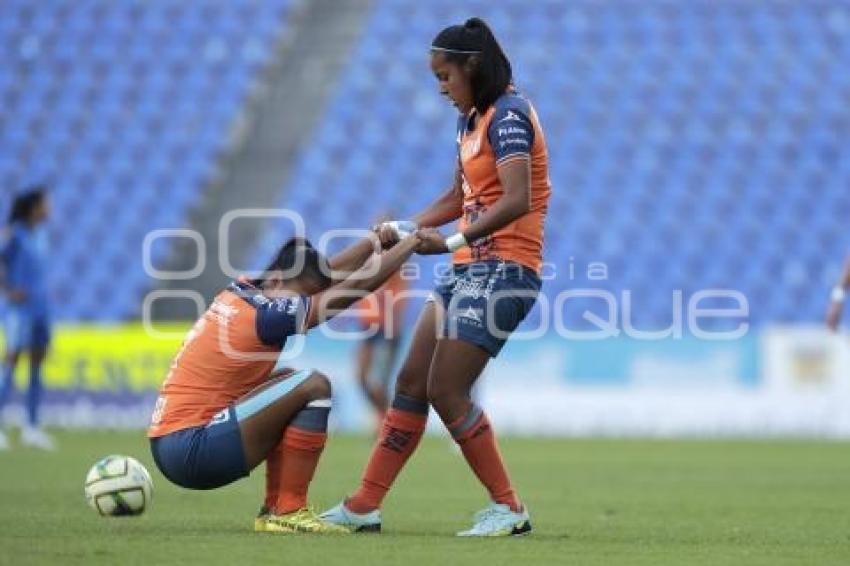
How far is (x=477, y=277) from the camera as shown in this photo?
797 cm

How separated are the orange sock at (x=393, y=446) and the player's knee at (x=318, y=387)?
1.38ft

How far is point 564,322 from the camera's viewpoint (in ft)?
70.1

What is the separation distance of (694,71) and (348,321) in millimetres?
8032

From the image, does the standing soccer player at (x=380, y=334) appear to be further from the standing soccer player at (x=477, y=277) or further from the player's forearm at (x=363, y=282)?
the player's forearm at (x=363, y=282)

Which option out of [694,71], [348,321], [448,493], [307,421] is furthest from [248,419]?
[694,71]

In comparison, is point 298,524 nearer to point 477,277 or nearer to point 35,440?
point 477,277

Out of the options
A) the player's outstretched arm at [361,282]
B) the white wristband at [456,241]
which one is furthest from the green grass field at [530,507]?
the white wristband at [456,241]

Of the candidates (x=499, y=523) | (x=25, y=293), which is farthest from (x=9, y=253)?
(x=499, y=523)

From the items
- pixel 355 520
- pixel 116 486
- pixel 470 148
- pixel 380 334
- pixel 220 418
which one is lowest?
pixel 380 334

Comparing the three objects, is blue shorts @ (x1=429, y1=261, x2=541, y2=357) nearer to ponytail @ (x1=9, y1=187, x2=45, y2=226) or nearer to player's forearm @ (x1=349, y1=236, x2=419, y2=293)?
player's forearm @ (x1=349, y1=236, x2=419, y2=293)

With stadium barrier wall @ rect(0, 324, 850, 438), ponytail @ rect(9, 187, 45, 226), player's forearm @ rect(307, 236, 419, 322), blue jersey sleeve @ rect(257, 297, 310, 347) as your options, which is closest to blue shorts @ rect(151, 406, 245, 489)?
blue jersey sleeve @ rect(257, 297, 310, 347)

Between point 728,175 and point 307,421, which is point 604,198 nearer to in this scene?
point 728,175

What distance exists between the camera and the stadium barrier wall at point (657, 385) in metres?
19.1

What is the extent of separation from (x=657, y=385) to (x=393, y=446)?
11.7 meters
